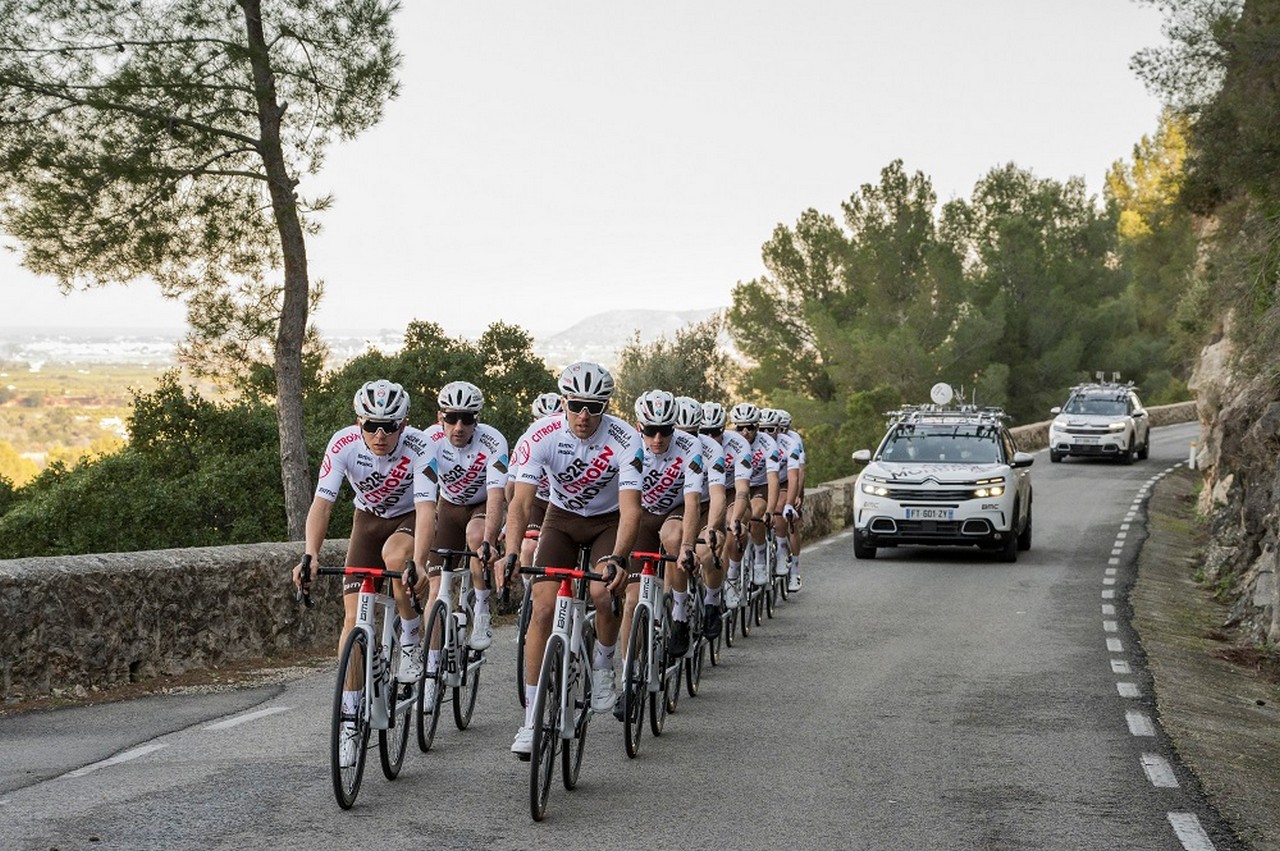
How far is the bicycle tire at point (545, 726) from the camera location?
6.87 metres

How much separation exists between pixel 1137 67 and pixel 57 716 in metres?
18.1

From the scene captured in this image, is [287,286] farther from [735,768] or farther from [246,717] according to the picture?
[735,768]

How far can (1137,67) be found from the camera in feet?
73.5

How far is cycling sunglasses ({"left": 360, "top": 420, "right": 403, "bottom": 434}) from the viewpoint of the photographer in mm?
8195

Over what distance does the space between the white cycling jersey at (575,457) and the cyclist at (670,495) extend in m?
0.96

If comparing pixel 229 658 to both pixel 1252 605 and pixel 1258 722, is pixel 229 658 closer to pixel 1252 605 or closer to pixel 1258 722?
pixel 1258 722

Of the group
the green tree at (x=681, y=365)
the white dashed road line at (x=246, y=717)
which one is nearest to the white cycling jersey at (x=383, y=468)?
the white dashed road line at (x=246, y=717)

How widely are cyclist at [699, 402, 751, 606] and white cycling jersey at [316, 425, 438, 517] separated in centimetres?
404

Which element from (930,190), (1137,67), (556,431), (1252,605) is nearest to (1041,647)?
(1252,605)

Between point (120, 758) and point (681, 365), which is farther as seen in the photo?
point (681, 365)

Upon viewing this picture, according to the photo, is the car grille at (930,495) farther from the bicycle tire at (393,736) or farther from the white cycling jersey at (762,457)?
the bicycle tire at (393,736)

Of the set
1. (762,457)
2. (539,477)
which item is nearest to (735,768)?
(539,477)

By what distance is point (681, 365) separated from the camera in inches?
3029

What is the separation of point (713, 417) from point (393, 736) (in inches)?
201
